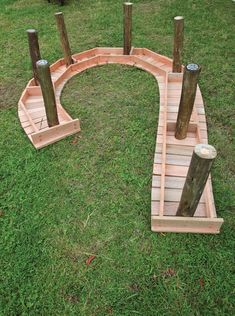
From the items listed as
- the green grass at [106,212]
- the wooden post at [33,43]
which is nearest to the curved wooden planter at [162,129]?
the green grass at [106,212]

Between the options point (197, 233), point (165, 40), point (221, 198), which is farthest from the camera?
point (165, 40)

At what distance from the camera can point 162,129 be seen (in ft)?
19.5

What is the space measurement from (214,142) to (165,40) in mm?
5007

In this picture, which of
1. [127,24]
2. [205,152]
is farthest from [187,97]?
[127,24]

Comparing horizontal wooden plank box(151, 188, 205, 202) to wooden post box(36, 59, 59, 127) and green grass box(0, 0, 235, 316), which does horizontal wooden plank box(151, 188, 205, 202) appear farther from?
wooden post box(36, 59, 59, 127)

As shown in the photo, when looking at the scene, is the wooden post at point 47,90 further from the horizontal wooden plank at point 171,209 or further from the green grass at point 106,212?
the horizontal wooden plank at point 171,209

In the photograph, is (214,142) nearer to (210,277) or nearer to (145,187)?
(145,187)

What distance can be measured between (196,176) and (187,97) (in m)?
1.94

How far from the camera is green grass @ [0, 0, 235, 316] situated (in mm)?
3795

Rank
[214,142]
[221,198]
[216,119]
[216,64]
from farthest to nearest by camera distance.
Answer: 1. [216,64]
2. [216,119]
3. [214,142]
4. [221,198]

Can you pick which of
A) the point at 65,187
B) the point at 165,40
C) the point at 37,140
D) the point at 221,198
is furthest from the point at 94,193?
the point at 165,40

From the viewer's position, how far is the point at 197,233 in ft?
14.2

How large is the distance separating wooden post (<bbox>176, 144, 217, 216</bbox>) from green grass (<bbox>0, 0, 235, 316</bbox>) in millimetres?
519

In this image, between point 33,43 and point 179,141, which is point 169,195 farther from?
point 33,43
